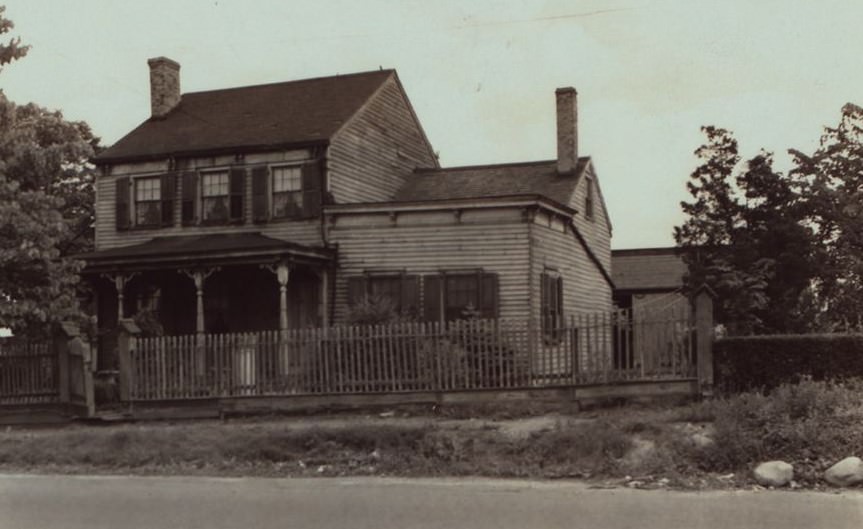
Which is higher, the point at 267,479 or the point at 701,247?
the point at 701,247

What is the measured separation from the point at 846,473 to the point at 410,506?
4560mm

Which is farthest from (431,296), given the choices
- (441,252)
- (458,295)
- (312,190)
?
(312,190)

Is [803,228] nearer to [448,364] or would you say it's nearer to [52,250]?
[448,364]

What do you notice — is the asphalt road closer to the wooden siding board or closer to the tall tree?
the wooden siding board

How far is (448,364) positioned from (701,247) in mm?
14340

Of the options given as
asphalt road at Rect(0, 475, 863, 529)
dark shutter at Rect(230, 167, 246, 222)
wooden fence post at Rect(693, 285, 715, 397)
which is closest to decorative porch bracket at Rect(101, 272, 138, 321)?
dark shutter at Rect(230, 167, 246, 222)

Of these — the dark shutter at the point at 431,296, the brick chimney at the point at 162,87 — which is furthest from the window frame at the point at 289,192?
the brick chimney at the point at 162,87

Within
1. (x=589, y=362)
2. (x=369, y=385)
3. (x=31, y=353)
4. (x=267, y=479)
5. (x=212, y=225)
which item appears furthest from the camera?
(x=212, y=225)

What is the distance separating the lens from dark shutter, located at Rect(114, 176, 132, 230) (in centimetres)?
2730

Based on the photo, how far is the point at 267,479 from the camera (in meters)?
12.2

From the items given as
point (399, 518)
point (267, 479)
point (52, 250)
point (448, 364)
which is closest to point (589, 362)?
point (448, 364)

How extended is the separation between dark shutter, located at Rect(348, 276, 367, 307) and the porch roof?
0.81 m

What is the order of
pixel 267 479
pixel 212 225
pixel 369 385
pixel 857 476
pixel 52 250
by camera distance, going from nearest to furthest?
pixel 857 476 → pixel 267 479 → pixel 369 385 → pixel 52 250 → pixel 212 225

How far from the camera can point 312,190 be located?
997 inches
